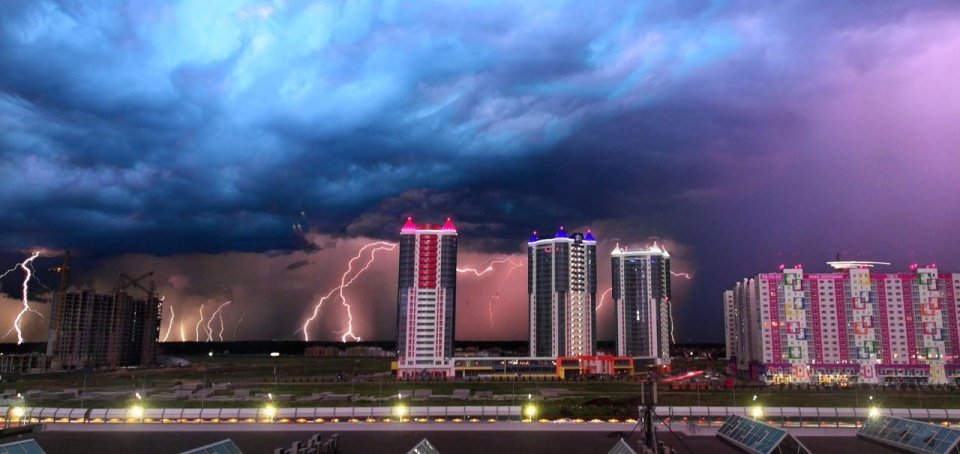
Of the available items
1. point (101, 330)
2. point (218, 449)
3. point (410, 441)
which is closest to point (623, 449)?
point (410, 441)

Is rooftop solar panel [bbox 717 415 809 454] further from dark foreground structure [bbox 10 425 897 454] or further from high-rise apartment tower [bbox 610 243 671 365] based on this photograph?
high-rise apartment tower [bbox 610 243 671 365]

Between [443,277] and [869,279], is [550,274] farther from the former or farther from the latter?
[869,279]

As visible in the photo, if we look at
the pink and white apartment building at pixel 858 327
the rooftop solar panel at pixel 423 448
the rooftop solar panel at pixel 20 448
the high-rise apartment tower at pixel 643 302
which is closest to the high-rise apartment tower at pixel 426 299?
the high-rise apartment tower at pixel 643 302

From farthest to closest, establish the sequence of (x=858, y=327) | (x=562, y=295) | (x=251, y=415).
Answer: (x=562, y=295) → (x=858, y=327) → (x=251, y=415)

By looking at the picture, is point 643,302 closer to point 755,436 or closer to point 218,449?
point 755,436

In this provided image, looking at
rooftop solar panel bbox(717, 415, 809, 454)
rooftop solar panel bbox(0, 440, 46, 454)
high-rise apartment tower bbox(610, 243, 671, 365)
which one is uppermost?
high-rise apartment tower bbox(610, 243, 671, 365)

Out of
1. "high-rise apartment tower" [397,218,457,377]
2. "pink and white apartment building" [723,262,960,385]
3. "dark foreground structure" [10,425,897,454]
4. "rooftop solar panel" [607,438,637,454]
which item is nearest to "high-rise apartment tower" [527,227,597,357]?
"high-rise apartment tower" [397,218,457,377]

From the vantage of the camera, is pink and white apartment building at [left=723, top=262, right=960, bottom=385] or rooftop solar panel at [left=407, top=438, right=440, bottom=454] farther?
pink and white apartment building at [left=723, top=262, right=960, bottom=385]
